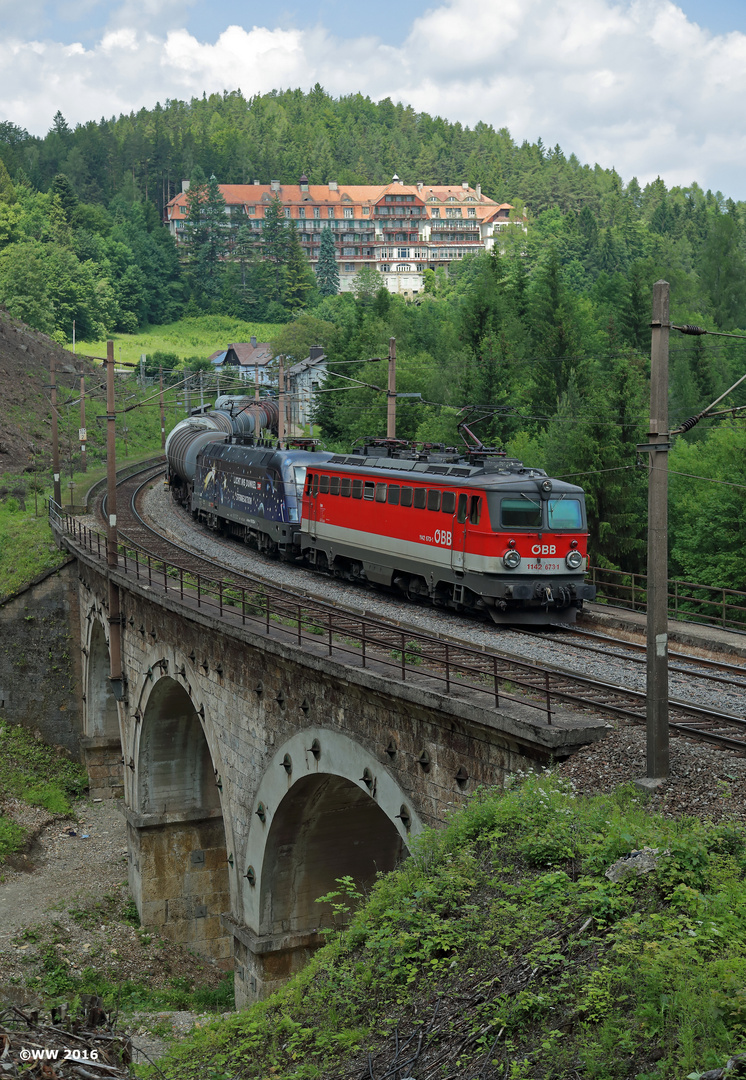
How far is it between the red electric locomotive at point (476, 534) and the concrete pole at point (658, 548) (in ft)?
29.4


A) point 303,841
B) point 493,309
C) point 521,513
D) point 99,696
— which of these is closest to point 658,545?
point 521,513

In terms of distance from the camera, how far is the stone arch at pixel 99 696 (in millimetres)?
35906

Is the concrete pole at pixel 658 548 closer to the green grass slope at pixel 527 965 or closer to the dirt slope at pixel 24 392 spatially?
the green grass slope at pixel 527 965

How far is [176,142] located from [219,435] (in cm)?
16388

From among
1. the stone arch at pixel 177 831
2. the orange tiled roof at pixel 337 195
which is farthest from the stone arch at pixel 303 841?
the orange tiled roof at pixel 337 195

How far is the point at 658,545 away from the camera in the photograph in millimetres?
11570

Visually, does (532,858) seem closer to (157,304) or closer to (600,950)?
(600,950)

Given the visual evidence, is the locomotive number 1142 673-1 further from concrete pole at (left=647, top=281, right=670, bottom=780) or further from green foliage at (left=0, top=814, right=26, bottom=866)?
green foliage at (left=0, top=814, right=26, bottom=866)

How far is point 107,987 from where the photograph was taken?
23656mm

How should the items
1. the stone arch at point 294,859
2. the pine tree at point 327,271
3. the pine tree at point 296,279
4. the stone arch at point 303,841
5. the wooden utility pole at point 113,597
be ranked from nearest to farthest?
the stone arch at point 303,841 → the stone arch at point 294,859 → the wooden utility pole at point 113,597 → the pine tree at point 296,279 → the pine tree at point 327,271

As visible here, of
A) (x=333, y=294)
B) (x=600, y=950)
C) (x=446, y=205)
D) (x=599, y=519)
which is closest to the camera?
(x=600, y=950)

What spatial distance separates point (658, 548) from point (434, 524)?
11.5 m

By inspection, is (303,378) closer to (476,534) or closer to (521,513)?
(476,534)

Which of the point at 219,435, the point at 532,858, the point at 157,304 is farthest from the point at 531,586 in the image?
the point at 157,304
